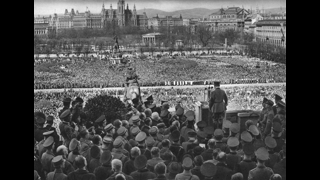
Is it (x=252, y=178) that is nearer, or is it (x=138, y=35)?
(x=252, y=178)

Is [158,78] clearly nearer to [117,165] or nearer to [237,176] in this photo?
[117,165]

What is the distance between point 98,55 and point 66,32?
66cm

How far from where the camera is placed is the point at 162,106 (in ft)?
29.5

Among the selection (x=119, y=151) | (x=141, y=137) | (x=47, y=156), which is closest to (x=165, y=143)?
A: (x=141, y=137)

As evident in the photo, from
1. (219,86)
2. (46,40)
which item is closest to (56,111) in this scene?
(46,40)

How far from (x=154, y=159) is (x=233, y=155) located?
115cm

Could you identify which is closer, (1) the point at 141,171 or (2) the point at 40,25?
(1) the point at 141,171

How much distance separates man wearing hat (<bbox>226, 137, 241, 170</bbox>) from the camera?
7.92 meters

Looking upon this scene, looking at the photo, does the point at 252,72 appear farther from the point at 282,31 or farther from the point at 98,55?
the point at 98,55

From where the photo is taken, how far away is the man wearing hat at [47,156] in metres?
8.17

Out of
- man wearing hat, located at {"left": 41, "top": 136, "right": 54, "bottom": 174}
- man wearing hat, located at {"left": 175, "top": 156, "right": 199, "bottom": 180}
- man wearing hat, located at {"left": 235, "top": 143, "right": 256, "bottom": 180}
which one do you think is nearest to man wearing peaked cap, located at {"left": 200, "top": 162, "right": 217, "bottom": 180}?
man wearing hat, located at {"left": 175, "top": 156, "right": 199, "bottom": 180}

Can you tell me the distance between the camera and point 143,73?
9.14 metres

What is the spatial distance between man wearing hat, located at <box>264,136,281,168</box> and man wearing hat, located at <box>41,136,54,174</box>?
3.25 m

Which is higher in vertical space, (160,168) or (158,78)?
(158,78)
